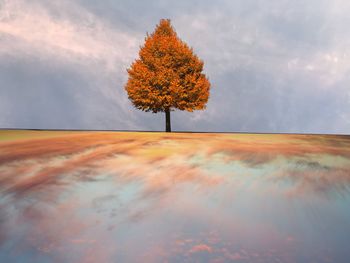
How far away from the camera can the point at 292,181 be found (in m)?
9.99

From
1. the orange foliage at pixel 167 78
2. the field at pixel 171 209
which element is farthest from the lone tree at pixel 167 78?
the field at pixel 171 209

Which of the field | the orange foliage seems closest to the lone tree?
the orange foliage

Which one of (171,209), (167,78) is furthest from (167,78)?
(171,209)

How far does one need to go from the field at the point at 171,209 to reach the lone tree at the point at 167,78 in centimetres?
1794

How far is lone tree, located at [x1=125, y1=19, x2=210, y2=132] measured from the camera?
99.7 ft

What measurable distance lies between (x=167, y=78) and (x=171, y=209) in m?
23.7

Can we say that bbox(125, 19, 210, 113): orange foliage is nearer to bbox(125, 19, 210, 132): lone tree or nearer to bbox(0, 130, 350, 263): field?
bbox(125, 19, 210, 132): lone tree

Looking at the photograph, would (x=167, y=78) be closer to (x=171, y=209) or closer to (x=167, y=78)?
(x=167, y=78)

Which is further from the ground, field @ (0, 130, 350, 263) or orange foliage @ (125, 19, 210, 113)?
orange foliage @ (125, 19, 210, 113)

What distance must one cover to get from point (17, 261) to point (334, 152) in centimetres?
1459

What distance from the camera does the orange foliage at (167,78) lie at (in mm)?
30391

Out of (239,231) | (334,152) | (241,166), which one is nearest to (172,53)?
(334,152)

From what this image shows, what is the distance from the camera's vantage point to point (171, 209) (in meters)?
7.43

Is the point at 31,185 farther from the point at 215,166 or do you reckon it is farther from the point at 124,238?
the point at 215,166
